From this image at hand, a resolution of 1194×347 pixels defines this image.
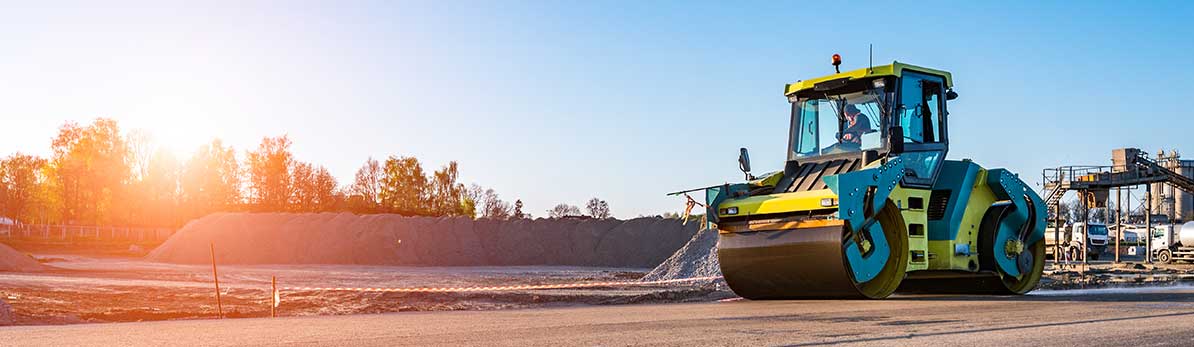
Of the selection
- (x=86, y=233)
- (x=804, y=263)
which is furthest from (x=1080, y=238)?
(x=86, y=233)

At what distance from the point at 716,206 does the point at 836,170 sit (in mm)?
1612

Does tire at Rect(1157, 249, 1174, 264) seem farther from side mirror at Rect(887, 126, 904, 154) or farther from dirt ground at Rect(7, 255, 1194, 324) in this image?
side mirror at Rect(887, 126, 904, 154)

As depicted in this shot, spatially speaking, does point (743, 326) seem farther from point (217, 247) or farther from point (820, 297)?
point (217, 247)

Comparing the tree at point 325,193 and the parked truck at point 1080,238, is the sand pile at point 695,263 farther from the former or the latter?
the tree at point 325,193

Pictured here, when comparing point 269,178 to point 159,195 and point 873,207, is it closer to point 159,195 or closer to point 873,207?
point 159,195

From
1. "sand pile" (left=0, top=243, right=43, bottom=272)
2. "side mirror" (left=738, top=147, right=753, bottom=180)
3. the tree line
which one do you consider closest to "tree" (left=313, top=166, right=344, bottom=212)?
the tree line

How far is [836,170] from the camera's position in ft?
47.1

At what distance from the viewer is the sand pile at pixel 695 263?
94.9 ft

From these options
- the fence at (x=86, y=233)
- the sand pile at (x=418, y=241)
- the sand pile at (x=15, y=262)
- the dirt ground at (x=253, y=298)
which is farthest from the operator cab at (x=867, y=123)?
the fence at (x=86, y=233)

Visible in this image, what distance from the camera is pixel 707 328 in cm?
938

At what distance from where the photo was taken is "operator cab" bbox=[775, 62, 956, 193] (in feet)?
47.2

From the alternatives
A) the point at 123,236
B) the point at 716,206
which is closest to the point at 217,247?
the point at 123,236

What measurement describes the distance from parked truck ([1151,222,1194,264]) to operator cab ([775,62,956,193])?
3602 cm

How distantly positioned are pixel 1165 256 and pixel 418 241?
33.0 meters
